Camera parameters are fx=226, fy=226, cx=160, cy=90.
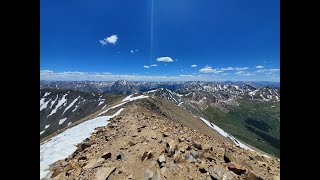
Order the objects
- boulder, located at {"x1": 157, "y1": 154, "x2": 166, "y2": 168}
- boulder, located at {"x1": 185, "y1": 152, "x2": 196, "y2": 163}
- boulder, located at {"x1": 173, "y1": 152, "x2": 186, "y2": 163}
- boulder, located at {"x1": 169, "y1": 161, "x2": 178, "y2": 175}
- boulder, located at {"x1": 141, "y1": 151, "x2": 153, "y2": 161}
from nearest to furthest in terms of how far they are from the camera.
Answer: boulder, located at {"x1": 169, "y1": 161, "x2": 178, "y2": 175} → boulder, located at {"x1": 157, "y1": 154, "x2": 166, "y2": 168} → boulder, located at {"x1": 173, "y1": 152, "x2": 186, "y2": 163} → boulder, located at {"x1": 185, "y1": 152, "x2": 196, "y2": 163} → boulder, located at {"x1": 141, "y1": 151, "x2": 153, "y2": 161}

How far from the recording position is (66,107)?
17138 cm

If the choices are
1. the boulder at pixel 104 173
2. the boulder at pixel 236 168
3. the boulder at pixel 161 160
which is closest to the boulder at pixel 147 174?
the boulder at pixel 161 160

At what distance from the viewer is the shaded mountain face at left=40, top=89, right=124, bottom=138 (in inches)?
5477

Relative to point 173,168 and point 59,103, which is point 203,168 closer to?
point 173,168

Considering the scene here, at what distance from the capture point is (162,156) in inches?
519

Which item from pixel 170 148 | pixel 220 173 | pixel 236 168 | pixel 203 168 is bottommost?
pixel 220 173

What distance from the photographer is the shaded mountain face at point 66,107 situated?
139 m

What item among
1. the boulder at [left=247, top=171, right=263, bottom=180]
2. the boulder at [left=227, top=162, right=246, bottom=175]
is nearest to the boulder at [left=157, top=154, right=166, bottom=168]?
the boulder at [left=227, top=162, right=246, bottom=175]

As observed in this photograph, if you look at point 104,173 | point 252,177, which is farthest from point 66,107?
point 252,177

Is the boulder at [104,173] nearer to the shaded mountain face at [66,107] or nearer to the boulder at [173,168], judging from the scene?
the boulder at [173,168]

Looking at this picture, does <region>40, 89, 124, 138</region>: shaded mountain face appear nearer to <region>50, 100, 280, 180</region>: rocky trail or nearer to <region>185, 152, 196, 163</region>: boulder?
<region>50, 100, 280, 180</region>: rocky trail
